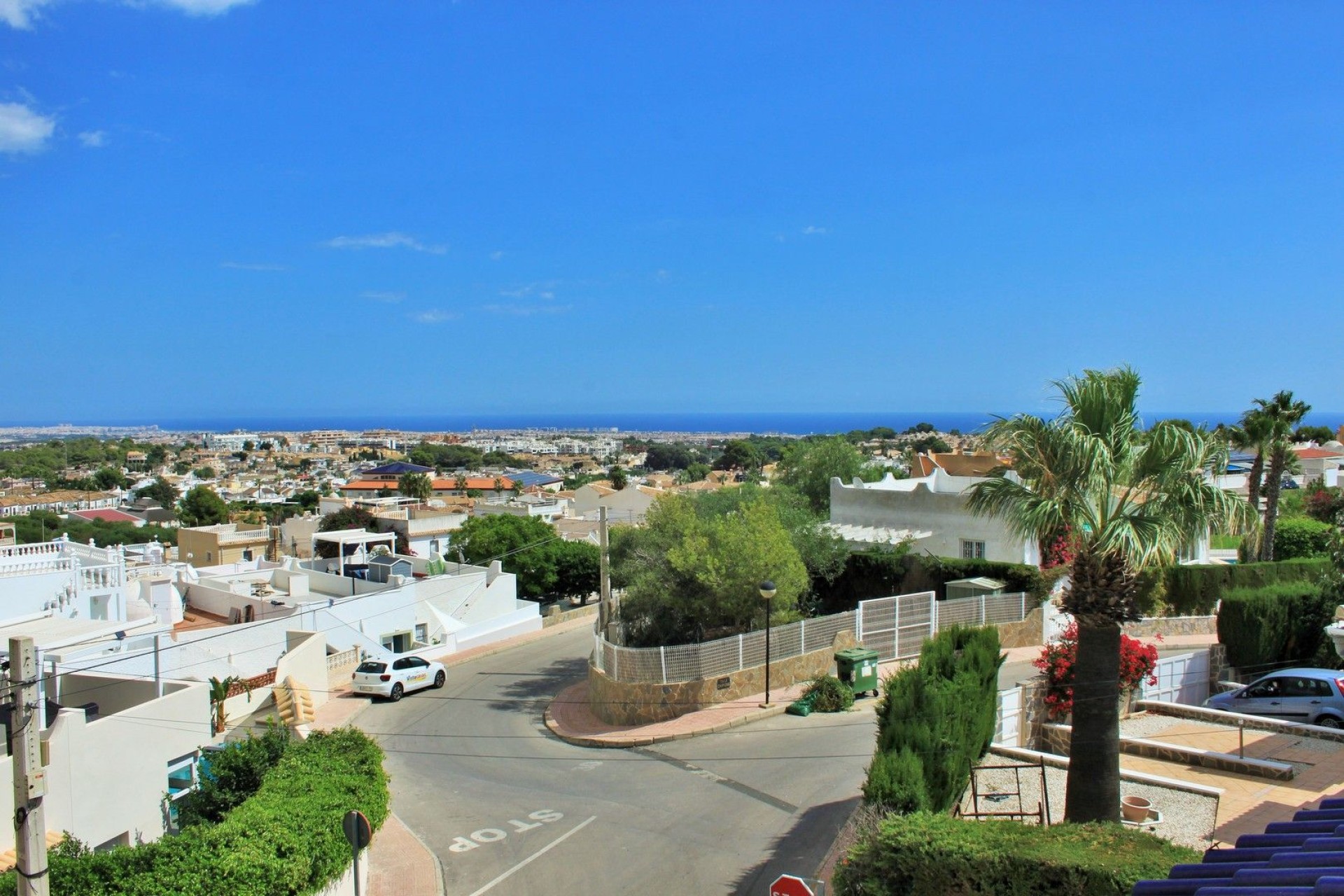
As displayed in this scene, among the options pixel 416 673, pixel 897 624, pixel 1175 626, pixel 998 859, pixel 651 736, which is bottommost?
pixel 416 673

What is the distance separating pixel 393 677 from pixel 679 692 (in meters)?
8.55

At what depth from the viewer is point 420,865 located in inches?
504

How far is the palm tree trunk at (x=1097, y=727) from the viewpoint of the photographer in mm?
10773

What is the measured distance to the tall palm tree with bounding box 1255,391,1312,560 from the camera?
3231 centimetres

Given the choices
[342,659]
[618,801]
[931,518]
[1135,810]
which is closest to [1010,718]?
[1135,810]

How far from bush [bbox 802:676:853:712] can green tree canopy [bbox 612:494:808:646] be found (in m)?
2.73

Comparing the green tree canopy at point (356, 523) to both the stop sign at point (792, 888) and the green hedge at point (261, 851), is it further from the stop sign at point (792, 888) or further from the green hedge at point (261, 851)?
the stop sign at point (792, 888)

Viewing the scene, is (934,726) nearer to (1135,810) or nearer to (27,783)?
(1135,810)

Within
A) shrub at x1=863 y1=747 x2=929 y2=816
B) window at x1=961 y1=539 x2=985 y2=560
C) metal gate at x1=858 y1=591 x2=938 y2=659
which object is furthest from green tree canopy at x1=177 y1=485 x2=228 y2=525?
shrub at x1=863 y1=747 x2=929 y2=816

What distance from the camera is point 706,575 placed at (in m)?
21.8

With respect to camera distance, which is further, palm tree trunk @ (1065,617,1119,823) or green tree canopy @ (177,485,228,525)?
green tree canopy @ (177,485,228,525)

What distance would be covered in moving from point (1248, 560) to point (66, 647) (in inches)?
1418

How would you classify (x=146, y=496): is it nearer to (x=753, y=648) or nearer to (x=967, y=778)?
(x=753, y=648)

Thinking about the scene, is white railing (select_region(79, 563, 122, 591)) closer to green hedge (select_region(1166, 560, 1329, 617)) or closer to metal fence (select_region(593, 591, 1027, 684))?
metal fence (select_region(593, 591, 1027, 684))
